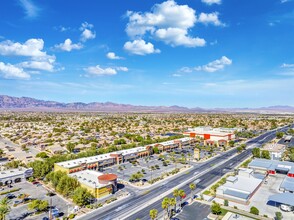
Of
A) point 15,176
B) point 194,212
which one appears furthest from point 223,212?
point 15,176

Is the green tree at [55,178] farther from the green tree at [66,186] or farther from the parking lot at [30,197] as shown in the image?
the green tree at [66,186]

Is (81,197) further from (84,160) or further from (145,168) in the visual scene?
(145,168)

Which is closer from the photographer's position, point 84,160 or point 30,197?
point 30,197

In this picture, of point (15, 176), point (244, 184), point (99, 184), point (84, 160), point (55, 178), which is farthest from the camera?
point (84, 160)

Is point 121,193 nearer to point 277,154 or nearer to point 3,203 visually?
point 3,203

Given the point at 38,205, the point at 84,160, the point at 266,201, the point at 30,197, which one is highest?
the point at 84,160

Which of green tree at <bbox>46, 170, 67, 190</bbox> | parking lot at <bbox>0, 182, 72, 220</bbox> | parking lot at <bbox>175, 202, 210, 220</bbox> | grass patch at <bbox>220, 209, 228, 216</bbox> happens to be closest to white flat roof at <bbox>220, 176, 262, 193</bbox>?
grass patch at <bbox>220, 209, 228, 216</bbox>
